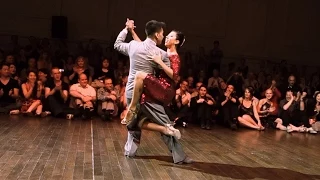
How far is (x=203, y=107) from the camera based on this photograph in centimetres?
717

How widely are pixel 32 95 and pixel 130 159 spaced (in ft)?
11.3

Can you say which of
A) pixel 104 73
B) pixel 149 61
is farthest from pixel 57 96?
pixel 149 61

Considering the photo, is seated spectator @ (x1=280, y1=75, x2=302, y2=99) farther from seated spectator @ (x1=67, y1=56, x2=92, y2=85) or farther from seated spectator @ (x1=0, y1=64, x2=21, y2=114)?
seated spectator @ (x1=0, y1=64, x2=21, y2=114)

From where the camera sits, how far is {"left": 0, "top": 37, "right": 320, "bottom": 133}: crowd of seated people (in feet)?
22.8

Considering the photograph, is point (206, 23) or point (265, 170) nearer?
point (265, 170)

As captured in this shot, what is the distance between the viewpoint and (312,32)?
11.5 m

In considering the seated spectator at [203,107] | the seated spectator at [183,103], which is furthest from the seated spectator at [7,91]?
the seated spectator at [203,107]

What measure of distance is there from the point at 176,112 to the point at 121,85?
3.87 feet

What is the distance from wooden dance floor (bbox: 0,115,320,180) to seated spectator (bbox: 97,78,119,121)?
552mm

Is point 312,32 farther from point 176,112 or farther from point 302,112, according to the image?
point 176,112

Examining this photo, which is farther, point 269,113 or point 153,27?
point 269,113

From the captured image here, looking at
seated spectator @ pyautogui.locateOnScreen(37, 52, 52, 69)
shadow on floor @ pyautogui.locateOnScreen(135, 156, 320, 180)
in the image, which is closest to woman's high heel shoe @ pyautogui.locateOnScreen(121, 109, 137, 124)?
shadow on floor @ pyautogui.locateOnScreen(135, 156, 320, 180)

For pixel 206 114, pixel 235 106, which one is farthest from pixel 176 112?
pixel 235 106

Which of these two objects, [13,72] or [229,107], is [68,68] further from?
[229,107]
